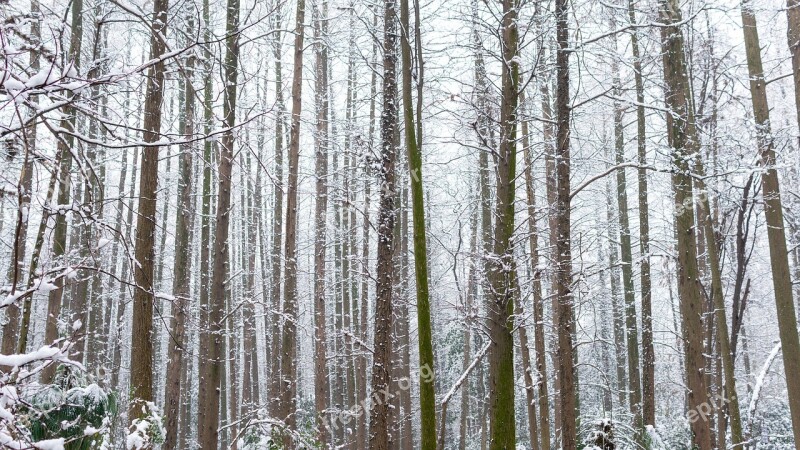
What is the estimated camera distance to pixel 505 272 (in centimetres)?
774

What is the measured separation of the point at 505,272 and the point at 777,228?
14.1 ft

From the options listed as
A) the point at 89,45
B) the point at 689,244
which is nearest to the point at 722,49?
the point at 689,244

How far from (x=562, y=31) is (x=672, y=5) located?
156 centimetres

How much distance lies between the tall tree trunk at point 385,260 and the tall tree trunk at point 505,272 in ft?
5.63

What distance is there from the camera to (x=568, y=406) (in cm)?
863

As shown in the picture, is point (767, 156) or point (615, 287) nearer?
point (767, 156)

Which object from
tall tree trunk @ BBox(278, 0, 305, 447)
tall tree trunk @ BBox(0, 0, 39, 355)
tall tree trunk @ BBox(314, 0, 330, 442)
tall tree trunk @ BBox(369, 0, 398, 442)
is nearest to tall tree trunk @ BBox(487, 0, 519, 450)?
tall tree trunk @ BBox(369, 0, 398, 442)

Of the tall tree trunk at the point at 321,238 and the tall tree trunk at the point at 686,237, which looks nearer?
the tall tree trunk at the point at 686,237

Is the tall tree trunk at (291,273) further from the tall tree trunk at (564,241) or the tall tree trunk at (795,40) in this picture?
the tall tree trunk at (795,40)

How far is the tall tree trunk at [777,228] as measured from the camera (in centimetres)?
835

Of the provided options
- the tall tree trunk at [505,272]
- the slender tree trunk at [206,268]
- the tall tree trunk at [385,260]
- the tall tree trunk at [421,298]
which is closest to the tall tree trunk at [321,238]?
the slender tree trunk at [206,268]

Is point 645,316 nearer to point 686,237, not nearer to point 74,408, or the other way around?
point 686,237

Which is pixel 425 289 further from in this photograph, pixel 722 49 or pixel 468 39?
pixel 722 49

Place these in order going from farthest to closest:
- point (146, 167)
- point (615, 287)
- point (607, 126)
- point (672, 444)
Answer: point (615, 287) → point (607, 126) → point (672, 444) → point (146, 167)
